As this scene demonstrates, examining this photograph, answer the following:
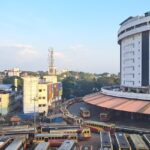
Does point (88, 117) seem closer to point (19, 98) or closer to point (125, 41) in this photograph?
point (125, 41)

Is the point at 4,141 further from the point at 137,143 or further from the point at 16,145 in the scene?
the point at 137,143

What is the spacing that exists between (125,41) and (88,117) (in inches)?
865

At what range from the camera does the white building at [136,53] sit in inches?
2611

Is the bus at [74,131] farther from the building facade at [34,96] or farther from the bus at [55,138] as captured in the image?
the building facade at [34,96]

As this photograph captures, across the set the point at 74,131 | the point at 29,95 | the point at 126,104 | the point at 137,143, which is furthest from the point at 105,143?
the point at 29,95

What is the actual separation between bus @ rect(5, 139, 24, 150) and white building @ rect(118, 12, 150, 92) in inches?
1376

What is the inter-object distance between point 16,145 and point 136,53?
4048 cm

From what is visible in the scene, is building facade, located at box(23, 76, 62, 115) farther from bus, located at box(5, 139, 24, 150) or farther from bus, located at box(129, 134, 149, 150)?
bus, located at box(129, 134, 149, 150)

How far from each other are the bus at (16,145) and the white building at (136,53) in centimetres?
3496

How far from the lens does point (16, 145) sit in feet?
118

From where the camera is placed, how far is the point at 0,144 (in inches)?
1441

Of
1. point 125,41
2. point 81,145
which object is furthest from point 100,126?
point 125,41

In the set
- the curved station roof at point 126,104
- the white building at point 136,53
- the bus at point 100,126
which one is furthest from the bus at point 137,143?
the white building at point 136,53

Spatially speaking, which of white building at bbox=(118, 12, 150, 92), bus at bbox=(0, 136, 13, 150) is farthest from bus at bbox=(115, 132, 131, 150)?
white building at bbox=(118, 12, 150, 92)
